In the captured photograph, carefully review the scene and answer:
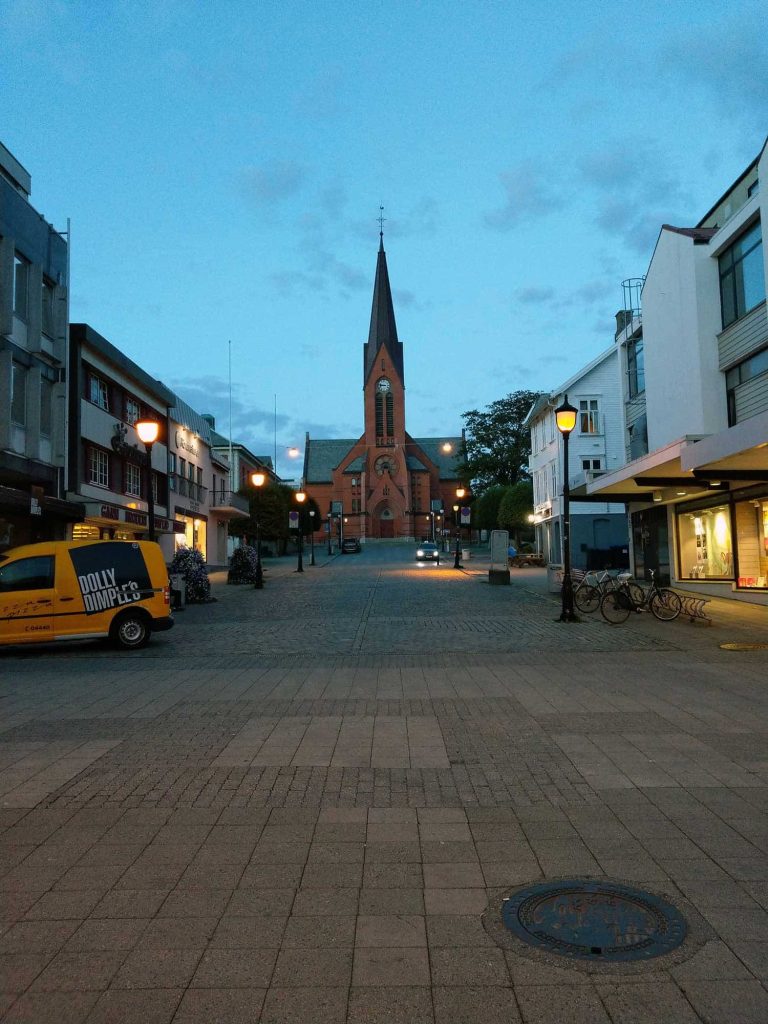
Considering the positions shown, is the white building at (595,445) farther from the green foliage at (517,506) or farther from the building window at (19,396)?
the building window at (19,396)

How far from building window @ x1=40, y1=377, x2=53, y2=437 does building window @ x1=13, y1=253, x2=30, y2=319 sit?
2233mm

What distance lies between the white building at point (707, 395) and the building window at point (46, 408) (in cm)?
1711

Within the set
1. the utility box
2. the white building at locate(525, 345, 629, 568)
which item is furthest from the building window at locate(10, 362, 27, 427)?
the white building at locate(525, 345, 629, 568)

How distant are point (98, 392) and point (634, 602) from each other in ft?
72.5

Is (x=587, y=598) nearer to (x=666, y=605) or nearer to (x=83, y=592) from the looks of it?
(x=666, y=605)

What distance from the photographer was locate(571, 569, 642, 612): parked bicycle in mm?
19766

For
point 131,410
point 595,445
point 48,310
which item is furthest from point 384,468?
point 48,310

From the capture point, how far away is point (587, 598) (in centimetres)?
2036

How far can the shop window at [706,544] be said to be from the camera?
22672mm

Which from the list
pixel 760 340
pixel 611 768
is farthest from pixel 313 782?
pixel 760 340

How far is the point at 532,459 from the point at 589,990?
58.1 meters

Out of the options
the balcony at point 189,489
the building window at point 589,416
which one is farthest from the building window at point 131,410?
the building window at point 589,416

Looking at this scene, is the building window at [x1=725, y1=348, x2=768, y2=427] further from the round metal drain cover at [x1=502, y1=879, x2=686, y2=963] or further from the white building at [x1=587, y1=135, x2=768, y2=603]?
the round metal drain cover at [x1=502, y1=879, x2=686, y2=963]

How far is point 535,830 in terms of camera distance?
4969 millimetres
